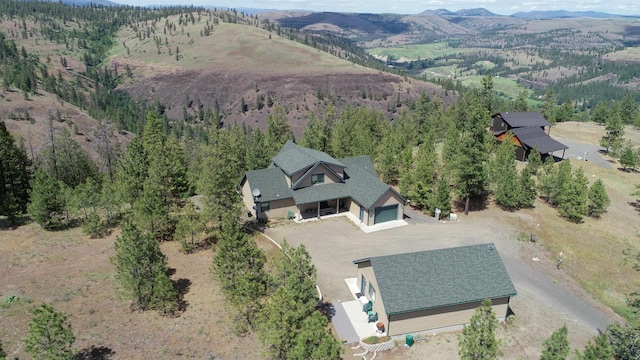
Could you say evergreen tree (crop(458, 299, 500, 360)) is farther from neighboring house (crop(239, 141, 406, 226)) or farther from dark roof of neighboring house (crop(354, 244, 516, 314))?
neighboring house (crop(239, 141, 406, 226))

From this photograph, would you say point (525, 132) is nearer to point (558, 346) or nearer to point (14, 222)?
point (558, 346)

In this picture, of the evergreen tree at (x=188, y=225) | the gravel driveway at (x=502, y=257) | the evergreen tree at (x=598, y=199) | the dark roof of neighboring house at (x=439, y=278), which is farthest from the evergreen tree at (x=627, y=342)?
the evergreen tree at (x=188, y=225)

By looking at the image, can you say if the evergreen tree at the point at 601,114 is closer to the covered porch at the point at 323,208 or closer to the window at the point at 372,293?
the covered porch at the point at 323,208

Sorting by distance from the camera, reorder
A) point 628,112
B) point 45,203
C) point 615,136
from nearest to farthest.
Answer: point 45,203
point 615,136
point 628,112

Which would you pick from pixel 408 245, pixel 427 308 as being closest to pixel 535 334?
pixel 427 308

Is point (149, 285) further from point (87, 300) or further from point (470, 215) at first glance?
point (470, 215)

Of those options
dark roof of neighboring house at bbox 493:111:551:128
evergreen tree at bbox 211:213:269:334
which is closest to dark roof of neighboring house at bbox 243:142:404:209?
evergreen tree at bbox 211:213:269:334

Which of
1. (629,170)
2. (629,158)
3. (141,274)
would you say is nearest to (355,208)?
(141,274)
